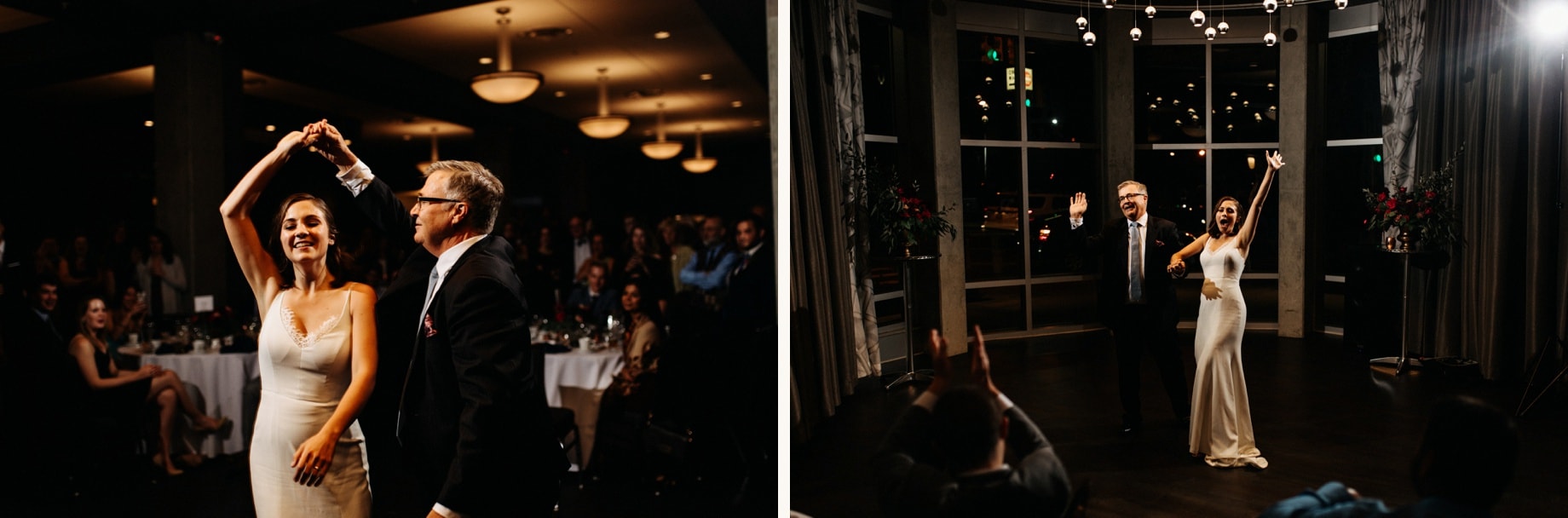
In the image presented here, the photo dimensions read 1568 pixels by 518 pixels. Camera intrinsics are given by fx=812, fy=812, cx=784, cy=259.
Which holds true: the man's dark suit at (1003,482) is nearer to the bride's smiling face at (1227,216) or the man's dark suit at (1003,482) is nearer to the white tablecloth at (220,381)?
the bride's smiling face at (1227,216)

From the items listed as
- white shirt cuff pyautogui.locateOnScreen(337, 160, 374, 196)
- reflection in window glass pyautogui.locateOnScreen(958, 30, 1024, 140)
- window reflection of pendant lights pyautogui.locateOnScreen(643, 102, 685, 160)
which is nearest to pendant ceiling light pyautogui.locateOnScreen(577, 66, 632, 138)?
window reflection of pendant lights pyautogui.locateOnScreen(643, 102, 685, 160)

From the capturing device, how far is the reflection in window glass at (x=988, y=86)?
1.70 meters

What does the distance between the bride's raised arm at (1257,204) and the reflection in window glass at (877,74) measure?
760 millimetres

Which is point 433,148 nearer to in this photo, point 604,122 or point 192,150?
point 192,150

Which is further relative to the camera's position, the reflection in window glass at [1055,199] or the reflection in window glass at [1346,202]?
the reflection in window glass at [1055,199]

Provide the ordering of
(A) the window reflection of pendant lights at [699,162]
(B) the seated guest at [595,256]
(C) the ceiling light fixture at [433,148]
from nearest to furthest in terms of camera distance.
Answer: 1. (C) the ceiling light fixture at [433,148]
2. (B) the seated guest at [595,256]
3. (A) the window reflection of pendant lights at [699,162]

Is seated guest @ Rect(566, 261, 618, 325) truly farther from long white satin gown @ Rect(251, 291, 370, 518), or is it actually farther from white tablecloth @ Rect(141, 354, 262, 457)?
long white satin gown @ Rect(251, 291, 370, 518)

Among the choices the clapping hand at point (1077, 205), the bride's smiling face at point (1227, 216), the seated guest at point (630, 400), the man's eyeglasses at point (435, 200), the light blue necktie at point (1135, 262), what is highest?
the man's eyeglasses at point (435, 200)

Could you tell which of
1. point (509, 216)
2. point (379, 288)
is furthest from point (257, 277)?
point (509, 216)

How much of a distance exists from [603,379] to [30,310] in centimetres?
242

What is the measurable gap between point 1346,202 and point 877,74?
1.00 meters

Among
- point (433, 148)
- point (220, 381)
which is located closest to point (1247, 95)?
point (220, 381)

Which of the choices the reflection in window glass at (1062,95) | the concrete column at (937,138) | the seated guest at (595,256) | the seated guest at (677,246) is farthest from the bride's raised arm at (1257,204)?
the seated guest at (677,246)

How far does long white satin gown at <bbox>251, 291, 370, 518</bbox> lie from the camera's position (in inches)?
85.4
